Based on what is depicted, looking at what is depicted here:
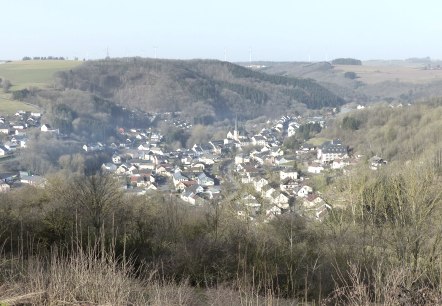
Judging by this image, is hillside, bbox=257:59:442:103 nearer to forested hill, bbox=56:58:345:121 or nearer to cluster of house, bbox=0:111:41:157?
forested hill, bbox=56:58:345:121

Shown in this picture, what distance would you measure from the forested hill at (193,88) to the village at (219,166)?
1297cm

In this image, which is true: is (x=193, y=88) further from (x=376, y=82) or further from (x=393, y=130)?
(x=393, y=130)

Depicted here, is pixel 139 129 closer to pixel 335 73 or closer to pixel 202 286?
pixel 202 286

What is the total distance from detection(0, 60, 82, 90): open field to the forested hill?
1.96 meters

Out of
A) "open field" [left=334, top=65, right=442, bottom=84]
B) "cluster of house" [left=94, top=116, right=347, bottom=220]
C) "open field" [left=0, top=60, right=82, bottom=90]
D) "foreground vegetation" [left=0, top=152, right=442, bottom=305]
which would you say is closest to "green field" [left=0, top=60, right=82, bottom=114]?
"open field" [left=0, top=60, right=82, bottom=90]

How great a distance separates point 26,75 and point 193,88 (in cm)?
2223

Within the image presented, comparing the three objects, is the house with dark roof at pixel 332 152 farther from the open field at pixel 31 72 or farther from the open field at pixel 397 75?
the open field at pixel 397 75

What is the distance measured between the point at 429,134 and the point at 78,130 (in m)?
28.3

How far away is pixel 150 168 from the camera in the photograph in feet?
111

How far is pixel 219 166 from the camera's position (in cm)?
3491

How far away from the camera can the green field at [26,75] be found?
46.9 meters

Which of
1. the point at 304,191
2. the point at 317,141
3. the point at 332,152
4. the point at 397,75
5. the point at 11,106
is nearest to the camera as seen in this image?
the point at 304,191

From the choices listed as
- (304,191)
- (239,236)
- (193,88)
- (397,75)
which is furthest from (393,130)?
(397,75)

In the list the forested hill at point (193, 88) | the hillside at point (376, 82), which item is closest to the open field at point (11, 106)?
the forested hill at point (193, 88)
